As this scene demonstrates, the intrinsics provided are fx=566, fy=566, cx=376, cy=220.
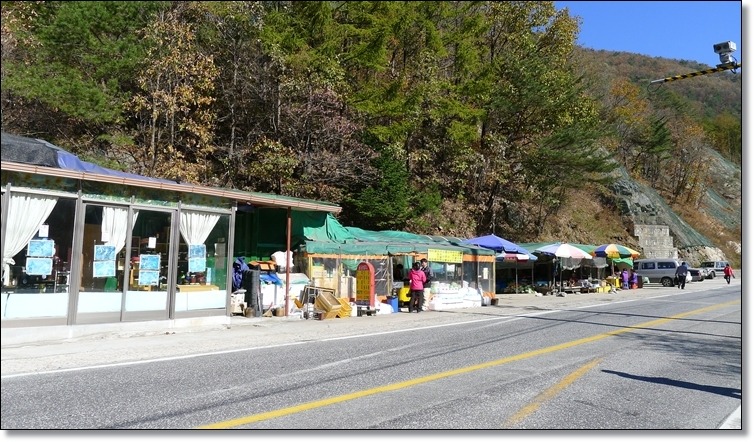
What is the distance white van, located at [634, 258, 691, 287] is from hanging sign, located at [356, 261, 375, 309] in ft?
A: 103

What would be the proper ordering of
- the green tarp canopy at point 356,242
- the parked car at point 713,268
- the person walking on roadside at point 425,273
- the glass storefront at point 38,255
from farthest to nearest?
the parked car at point 713,268, the person walking on roadside at point 425,273, the green tarp canopy at point 356,242, the glass storefront at point 38,255

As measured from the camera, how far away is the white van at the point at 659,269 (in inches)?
1637

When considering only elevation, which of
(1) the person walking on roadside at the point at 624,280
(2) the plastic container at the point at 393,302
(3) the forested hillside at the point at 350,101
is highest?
(3) the forested hillside at the point at 350,101

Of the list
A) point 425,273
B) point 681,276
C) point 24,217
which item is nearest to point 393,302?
point 425,273

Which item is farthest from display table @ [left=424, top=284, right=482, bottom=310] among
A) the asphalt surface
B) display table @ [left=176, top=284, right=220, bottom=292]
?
display table @ [left=176, top=284, right=220, bottom=292]

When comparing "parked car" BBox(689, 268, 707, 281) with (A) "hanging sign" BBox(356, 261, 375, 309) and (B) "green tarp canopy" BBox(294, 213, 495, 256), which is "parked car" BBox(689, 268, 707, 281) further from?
(A) "hanging sign" BBox(356, 261, 375, 309)

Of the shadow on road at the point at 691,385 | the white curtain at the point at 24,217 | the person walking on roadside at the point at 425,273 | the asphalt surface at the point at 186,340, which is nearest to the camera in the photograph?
the shadow on road at the point at 691,385

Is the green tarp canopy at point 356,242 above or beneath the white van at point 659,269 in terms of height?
above

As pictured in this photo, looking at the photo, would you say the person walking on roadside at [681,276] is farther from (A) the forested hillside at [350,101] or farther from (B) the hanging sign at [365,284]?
(B) the hanging sign at [365,284]

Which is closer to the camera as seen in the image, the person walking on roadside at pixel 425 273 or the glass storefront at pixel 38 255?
the glass storefront at pixel 38 255

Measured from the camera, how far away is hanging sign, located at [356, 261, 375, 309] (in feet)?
57.7

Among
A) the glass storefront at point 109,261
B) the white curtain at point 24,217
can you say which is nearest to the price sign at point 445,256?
the glass storefront at point 109,261

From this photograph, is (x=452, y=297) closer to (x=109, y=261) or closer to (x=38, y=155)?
(x=109, y=261)

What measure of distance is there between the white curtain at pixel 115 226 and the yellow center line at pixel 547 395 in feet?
29.7
